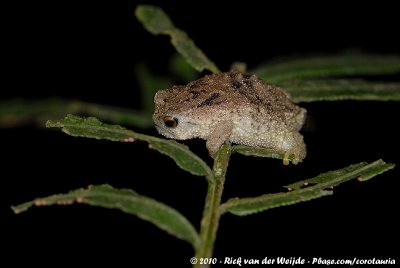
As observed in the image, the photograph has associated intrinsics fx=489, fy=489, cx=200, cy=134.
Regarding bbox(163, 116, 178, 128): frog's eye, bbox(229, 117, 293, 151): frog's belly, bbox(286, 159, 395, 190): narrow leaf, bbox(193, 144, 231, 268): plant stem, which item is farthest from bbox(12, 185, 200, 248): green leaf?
bbox(229, 117, 293, 151): frog's belly

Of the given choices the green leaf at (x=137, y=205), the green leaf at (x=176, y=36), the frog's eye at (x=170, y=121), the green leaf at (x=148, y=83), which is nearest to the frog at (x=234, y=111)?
the frog's eye at (x=170, y=121)

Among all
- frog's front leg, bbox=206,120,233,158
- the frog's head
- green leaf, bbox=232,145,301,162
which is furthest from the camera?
the frog's head

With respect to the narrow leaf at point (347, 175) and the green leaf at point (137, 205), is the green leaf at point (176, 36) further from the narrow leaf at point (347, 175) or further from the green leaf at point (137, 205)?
the green leaf at point (137, 205)

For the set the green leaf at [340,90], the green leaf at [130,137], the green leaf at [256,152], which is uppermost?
the green leaf at [340,90]

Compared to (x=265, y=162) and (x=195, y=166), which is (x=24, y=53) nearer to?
(x=265, y=162)

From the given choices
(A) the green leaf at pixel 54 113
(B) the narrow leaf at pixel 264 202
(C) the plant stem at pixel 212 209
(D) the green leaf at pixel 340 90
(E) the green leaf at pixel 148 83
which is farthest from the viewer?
(E) the green leaf at pixel 148 83

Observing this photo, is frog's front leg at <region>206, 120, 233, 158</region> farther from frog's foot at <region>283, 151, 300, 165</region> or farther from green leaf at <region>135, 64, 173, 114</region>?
green leaf at <region>135, 64, 173, 114</region>

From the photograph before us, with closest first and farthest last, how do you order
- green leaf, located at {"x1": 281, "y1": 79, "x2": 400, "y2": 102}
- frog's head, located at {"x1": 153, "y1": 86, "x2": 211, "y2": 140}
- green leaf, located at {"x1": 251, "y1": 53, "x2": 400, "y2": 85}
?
frog's head, located at {"x1": 153, "y1": 86, "x2": 211, "y2": 140}, green leaf, located at {"x1": 281, "y1": 79, "x2": 400, "y2": 102}, green leaf, located at {"x1": 251, "y1": 53, "x2": 400, "y2": 85}
